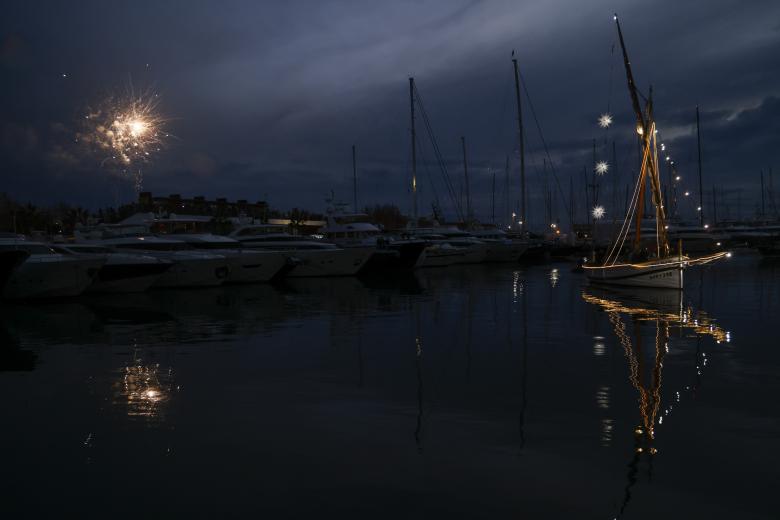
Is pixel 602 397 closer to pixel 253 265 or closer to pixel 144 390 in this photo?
pixel 144 390

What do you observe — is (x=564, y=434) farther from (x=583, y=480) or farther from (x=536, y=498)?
(x=536, y=498)

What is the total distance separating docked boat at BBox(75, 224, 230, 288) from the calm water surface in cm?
1249

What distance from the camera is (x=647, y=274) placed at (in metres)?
26.3

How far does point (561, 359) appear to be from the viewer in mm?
11797

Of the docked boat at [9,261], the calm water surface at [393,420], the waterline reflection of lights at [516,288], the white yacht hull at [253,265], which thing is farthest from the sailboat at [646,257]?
the docked boat at [9,261]

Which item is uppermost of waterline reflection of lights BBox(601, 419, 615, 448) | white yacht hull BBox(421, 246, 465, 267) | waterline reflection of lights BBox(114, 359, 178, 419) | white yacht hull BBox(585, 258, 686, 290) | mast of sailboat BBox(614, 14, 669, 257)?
mast of sailboat BBox(614, 14, 669, 257)

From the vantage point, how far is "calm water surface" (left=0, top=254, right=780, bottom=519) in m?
5.68

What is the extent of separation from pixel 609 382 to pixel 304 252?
27.6 m

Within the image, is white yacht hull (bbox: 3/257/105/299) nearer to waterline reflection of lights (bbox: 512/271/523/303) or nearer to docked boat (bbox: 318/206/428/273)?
waterline reflection of lights (bbox: 512/271/523/303)

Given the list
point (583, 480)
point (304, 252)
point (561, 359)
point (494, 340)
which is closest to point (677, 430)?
point (583, 480)

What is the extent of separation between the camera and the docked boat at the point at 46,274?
76.5 feet

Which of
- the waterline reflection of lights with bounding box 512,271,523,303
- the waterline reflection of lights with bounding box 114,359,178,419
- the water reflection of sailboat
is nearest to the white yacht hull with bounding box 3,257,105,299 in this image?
the waterline reflection of lights with bounding box 114,359,178,419

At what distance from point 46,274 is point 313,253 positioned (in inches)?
596

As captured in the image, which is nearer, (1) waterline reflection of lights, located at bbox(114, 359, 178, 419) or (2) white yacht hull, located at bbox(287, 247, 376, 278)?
(1) waterline reflection of lights, located at bbox(114, 359, 178, 419)
